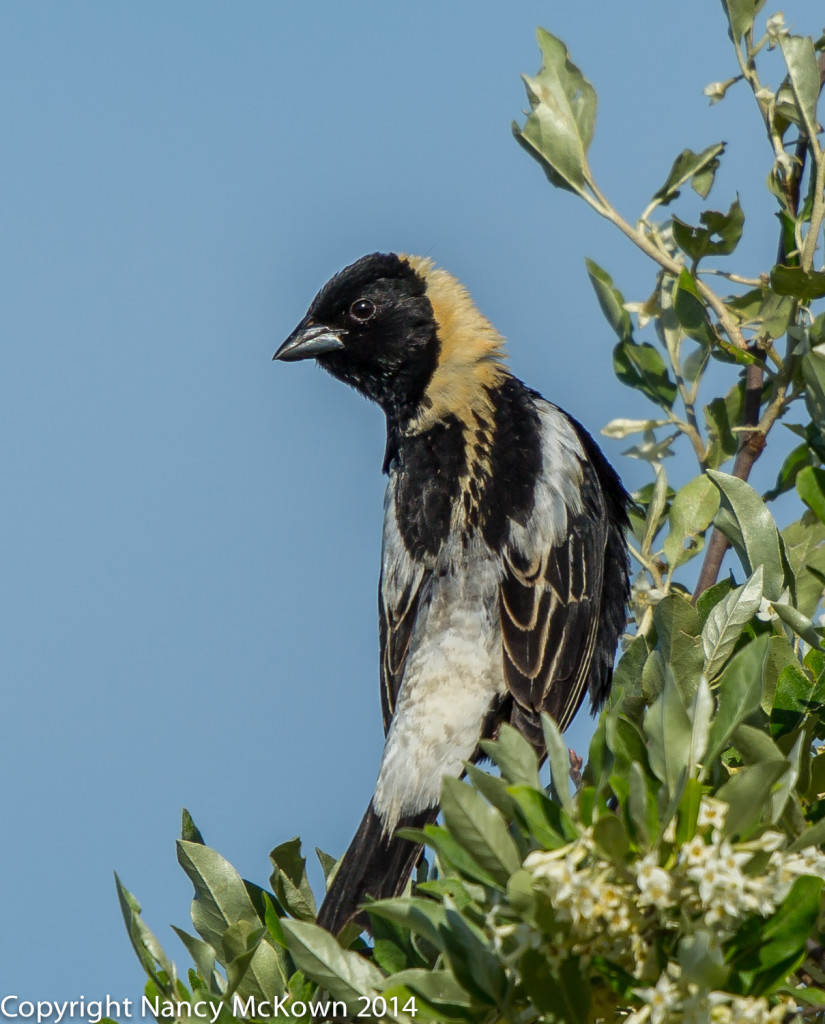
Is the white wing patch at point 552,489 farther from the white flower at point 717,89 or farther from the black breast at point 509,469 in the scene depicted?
the white flower at point 717,89

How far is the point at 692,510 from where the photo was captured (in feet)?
8.96

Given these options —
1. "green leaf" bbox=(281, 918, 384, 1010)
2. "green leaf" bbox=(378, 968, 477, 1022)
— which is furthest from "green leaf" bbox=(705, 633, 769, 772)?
"green leaf" bbox=(281, 918, 384, 1010)

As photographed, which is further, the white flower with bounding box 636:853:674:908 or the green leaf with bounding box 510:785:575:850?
the green leaf with bounding box 510:785:575:850

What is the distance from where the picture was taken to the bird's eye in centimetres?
428

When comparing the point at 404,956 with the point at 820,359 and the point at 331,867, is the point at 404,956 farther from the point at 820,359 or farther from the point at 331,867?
the point at 820,359

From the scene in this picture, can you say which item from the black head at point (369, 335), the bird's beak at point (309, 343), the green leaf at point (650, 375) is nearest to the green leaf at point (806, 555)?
the green leaf at point (650, 375)

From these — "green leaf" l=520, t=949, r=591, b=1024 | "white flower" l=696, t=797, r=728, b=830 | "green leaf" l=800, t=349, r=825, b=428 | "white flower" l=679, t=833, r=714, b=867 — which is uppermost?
"green leaf" l=800, t=349, r=825, b=428

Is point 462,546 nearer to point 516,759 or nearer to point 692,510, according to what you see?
point 692,510

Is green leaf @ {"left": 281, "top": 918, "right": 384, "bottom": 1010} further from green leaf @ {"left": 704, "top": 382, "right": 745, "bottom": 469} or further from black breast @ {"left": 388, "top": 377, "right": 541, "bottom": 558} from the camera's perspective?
black breast @ {"left": 388, "top": 377, "right": 541, "bottom": 558}

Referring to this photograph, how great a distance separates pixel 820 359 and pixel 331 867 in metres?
1.39

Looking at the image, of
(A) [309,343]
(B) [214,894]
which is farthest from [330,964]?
(A) [309,343]

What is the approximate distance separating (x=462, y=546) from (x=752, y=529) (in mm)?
1717

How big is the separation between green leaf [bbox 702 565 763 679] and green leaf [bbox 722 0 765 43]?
1347 millimetres

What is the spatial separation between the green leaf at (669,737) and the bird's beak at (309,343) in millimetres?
2975
